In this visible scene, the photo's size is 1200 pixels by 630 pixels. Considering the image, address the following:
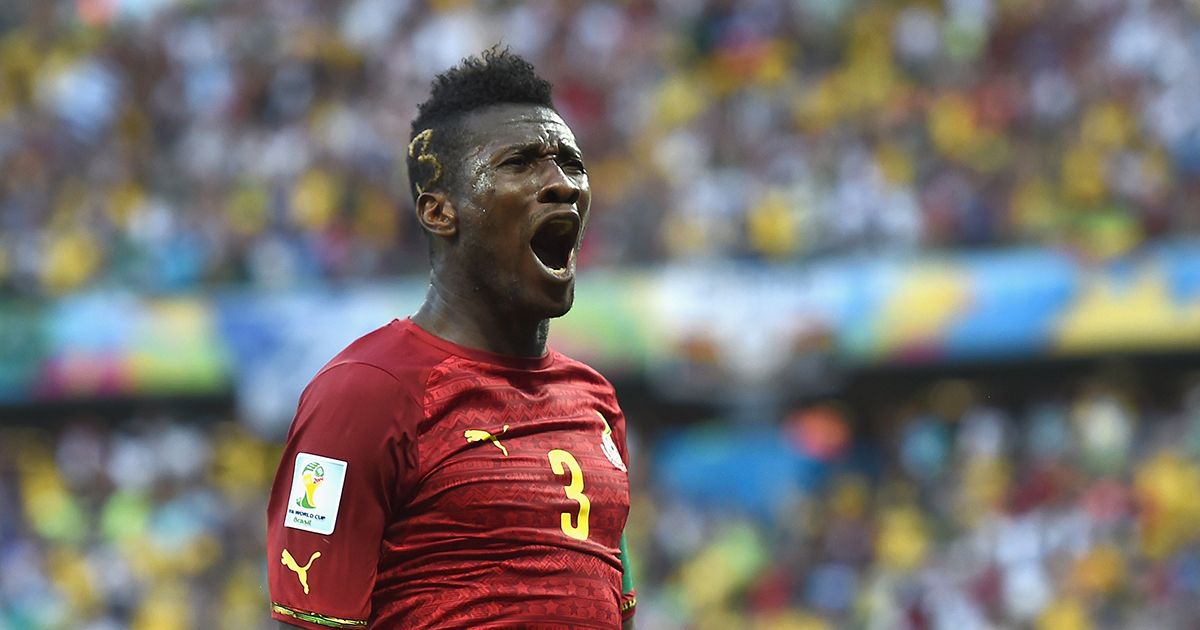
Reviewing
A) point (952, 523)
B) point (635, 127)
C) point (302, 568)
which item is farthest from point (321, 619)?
point (635, 127)

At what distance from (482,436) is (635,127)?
36.9 ft

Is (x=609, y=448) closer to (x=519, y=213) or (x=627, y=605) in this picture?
(x=627, y=605)

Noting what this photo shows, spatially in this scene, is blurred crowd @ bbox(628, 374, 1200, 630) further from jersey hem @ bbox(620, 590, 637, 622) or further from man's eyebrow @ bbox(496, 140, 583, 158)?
man's eyebrow @ bbox(496, 140, 583, 158)

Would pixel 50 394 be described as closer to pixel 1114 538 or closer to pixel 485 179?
pixel 1114 538

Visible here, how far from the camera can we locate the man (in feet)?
9.37

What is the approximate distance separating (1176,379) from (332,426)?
1066 cm

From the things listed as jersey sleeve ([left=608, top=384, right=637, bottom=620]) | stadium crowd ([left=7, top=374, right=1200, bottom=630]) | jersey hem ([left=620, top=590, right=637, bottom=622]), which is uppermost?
stadium crowd ([left=7, top=374, right=1200, bottom=630])

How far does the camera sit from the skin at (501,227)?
305 cm

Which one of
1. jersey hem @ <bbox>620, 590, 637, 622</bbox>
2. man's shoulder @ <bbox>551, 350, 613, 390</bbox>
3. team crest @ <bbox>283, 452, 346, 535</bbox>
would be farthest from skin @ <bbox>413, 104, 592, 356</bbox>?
jersey hem @ <bbox>620, 590, 637, 622</bbox>

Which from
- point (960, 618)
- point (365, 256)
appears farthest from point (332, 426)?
point (365, 256)

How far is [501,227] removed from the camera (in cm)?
305

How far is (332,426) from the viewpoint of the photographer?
2.85 meters

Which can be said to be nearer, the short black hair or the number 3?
the number 3

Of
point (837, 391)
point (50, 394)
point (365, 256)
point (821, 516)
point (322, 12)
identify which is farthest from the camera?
point (322, 12)
